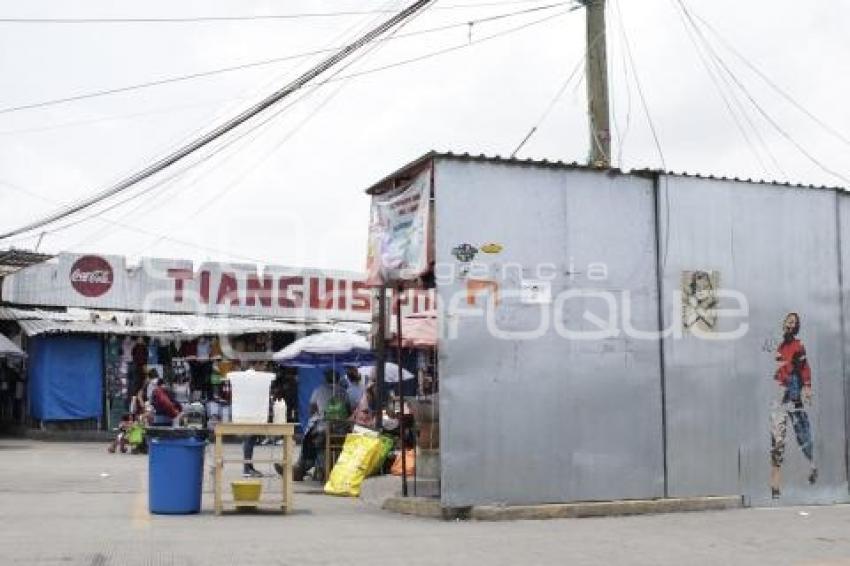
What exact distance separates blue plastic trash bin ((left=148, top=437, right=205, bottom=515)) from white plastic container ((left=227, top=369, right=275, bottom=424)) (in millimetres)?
628

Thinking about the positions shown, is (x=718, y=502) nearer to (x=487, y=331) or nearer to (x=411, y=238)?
(x=487, y=331)

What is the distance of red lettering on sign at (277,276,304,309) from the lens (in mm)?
30297

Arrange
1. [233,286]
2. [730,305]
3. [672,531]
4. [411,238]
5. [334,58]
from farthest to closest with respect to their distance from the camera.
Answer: [233,286]
[334,58]
[730,305]
[411,238]
[672,531]

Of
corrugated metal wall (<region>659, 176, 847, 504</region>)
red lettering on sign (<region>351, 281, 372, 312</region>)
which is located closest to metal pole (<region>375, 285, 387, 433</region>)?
corrugated metal wall (<region>659, 176, 847, 504</region>)

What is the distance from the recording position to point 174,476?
11414mm

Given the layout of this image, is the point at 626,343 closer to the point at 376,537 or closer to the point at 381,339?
the point at 381,339

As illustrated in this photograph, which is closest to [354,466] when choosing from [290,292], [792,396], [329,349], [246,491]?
[246,491]

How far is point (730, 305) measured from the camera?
13062mm

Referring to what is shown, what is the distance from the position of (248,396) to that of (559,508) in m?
3.66

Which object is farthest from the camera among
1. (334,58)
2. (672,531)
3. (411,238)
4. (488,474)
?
(334,58)

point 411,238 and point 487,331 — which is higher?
point 411,238

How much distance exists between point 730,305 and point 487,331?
3.46 m

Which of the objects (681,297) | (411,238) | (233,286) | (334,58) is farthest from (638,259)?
(233,286)

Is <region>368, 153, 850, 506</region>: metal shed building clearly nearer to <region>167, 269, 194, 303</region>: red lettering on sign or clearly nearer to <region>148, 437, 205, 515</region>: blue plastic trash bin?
<region>148, 437, 205, 515</region>: blue plastic trash bin
